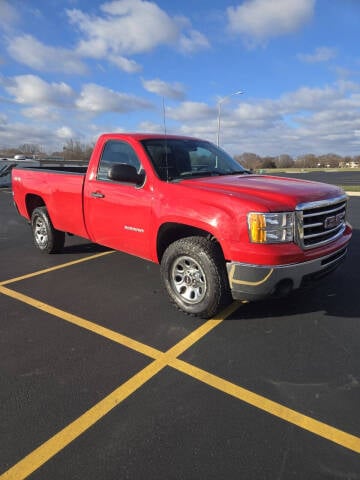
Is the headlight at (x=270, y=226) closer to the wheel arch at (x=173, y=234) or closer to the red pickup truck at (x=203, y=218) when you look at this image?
the red pickup truck at (x=203, y=218)

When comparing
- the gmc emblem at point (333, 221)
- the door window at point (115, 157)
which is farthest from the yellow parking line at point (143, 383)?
the door window at point (115, 157)

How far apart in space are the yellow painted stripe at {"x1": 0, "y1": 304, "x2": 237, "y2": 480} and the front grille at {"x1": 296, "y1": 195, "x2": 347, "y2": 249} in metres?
1.44

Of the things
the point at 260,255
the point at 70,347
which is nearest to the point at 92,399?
the point at 70,347

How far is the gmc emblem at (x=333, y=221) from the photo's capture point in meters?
3.65

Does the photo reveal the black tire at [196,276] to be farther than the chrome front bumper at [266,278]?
Yes

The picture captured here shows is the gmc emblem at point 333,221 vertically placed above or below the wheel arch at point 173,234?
above

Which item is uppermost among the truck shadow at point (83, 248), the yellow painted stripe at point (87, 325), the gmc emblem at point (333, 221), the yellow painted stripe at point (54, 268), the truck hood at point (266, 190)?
the truck hood at point (266, 190)

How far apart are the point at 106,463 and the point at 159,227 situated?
2.41m

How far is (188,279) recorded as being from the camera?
3.84 metres

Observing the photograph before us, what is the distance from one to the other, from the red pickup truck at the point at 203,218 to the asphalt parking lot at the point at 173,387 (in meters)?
0.54

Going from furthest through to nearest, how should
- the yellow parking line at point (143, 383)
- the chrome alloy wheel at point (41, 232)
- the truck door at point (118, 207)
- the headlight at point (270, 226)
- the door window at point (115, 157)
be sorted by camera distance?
the chrome alloy wheel at point (41, 232) < the door window at point (115, 157) < the truck door at point (118, 207) < the headlight at point (270, 226) < the yellow parking line at point (143, 383)

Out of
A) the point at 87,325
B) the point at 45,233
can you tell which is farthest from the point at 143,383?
the point at 45,233

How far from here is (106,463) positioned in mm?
2021

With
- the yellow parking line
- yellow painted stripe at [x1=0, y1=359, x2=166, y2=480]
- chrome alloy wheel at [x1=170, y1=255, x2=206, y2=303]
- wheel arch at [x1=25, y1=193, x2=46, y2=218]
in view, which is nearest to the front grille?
chrome alloy wheel at [x1=170, y1=255, x2=206, y2=303]
